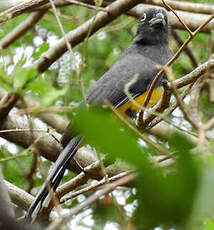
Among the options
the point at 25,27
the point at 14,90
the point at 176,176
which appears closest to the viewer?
the point at 176,176

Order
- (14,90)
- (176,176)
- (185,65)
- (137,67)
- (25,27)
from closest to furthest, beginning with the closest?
1. (176,176)
2. (14,90)
3. (137,67)
4. (25,27)
5. (185,65)

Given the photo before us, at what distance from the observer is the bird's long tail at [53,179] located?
2.54 metres

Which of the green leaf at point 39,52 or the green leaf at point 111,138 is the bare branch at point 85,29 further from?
the green leaf at point 111,138

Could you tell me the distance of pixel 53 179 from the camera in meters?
3.02

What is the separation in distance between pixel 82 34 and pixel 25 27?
0.95 metres

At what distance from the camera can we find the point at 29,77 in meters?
1.70

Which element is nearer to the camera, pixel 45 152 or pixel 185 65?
pixel 45 152

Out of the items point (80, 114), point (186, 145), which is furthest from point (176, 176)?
point (80, 114)

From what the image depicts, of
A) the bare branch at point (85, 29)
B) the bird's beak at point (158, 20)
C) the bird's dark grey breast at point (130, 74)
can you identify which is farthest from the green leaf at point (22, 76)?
the bird's beak at point (158, 20)

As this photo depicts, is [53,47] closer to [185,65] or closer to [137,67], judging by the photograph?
[137,67]

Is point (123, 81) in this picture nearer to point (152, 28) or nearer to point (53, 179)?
point (152, 28)

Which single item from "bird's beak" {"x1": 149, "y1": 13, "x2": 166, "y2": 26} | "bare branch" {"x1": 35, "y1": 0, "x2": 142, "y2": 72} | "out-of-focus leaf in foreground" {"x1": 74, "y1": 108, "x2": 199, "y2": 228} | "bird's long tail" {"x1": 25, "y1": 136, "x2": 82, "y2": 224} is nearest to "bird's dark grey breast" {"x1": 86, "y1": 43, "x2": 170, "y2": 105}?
"bird's beak" {"x1": 149, "y1": 13, "x2": 166, "y2": 26}

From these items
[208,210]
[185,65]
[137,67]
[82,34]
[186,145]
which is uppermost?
[186,145]

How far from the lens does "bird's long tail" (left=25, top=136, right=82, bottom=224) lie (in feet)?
8.34
